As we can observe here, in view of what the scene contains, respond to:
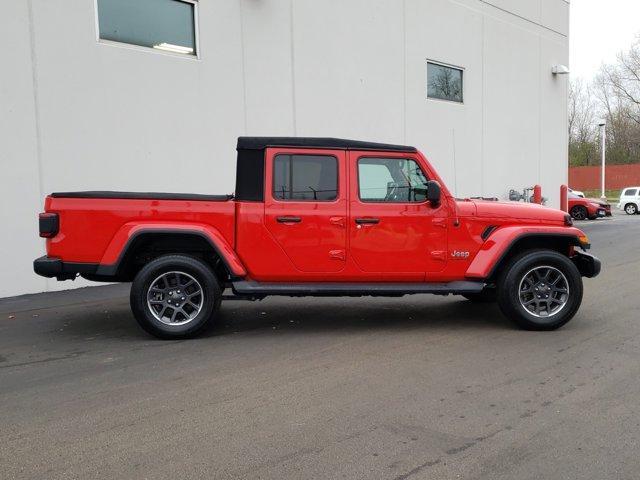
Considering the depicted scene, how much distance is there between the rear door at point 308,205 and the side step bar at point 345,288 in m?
0.19

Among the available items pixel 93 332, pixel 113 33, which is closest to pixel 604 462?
pixel 93 332

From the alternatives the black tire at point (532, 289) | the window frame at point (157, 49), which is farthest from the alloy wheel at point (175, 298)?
the window frame at point (157, 49)

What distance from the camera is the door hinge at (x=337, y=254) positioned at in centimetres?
589

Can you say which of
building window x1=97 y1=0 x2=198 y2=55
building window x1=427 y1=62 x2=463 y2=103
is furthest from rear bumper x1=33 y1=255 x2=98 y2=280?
building window x1=427 y1=62 x2=463 y2=103

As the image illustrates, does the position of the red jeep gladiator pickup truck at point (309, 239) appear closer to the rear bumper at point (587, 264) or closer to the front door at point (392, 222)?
the front door at point (392, 222)

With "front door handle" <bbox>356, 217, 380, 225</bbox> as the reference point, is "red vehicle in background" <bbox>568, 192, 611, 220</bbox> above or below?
below

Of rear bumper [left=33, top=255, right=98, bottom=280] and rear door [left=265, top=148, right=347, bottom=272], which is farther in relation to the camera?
rear door [left=265, top=148, right=347, bottom=272]

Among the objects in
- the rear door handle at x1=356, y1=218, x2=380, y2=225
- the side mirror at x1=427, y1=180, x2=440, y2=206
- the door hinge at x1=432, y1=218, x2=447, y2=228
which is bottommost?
the door hinge at x1=432, y1=218, x2=447, y2=228

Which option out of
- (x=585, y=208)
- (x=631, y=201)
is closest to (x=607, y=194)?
(x=631, y=201)

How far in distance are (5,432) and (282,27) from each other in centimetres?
965

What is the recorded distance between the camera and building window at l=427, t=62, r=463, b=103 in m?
15.3

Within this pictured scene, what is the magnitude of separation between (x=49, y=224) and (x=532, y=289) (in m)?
5.02

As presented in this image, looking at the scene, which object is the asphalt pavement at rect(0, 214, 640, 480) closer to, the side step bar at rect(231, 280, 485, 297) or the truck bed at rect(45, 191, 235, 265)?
the side step bar at rect(231, 280, 485, 297)

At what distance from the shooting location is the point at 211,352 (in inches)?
211
